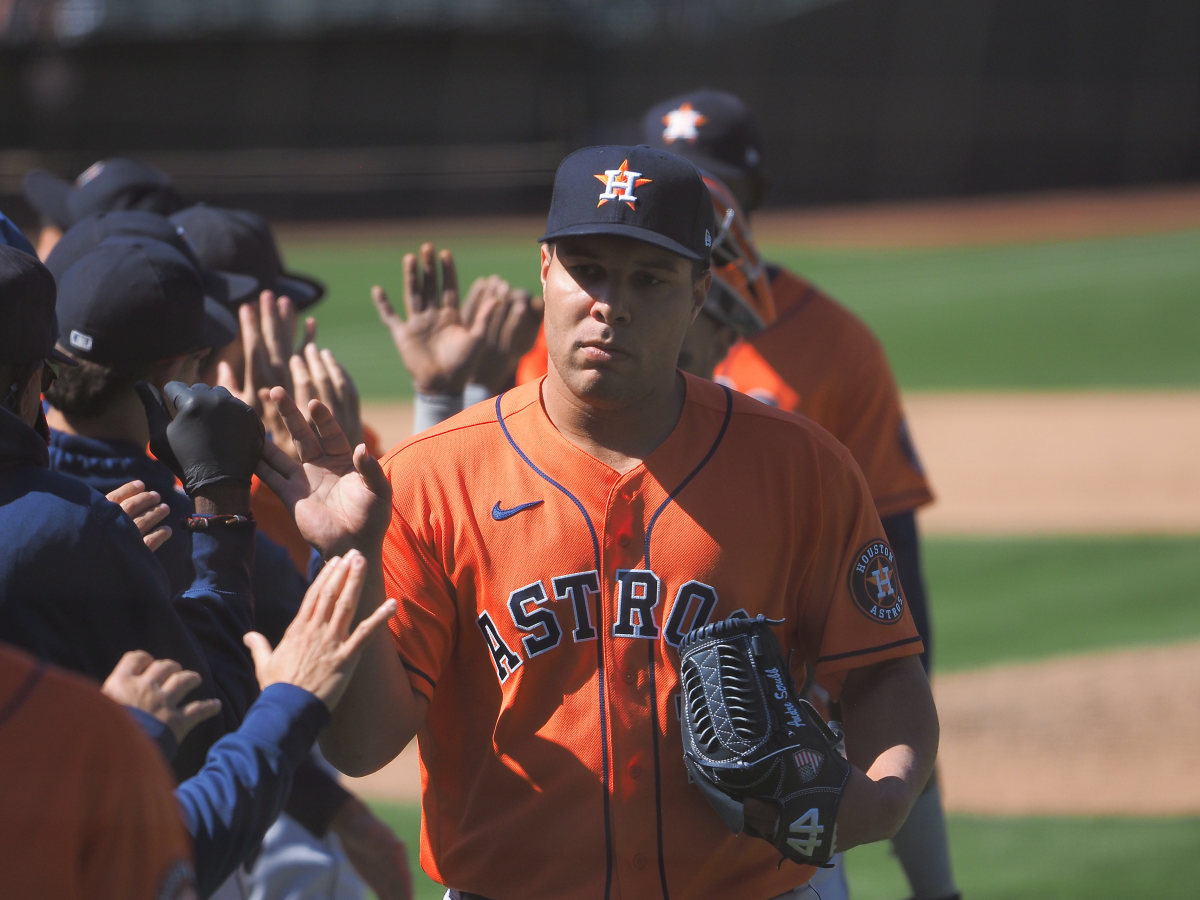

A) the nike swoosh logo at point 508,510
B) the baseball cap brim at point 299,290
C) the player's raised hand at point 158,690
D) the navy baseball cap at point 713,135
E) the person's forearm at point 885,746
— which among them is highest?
the navy baseball cap at point 713,135

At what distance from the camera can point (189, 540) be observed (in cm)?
271

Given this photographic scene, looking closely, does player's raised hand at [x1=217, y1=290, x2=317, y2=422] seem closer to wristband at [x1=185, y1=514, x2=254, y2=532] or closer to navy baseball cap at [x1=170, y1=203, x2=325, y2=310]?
navy baseball cap at [x1=170, y1=203, x2=325, y2=310]

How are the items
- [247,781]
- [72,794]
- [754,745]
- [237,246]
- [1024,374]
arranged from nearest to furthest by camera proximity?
[72,794] → [247,781] → [754,745] → [237,246] → [1024,374]

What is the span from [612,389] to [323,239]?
24380 mm

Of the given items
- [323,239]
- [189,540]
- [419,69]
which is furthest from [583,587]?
[419,69]

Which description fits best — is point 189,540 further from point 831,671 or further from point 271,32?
point 271,32

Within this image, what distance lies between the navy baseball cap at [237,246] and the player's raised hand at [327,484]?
1.58 metres

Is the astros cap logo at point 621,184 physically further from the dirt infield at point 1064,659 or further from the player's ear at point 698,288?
the dirt infield at point 1064,659

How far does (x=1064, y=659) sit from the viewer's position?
22.8 feet

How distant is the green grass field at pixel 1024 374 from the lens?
491 centimetres

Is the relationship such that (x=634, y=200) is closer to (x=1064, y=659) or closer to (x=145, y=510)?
(x=145, y=510)

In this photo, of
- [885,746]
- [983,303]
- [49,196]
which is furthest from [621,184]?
[983,303]

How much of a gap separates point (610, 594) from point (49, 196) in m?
3.38

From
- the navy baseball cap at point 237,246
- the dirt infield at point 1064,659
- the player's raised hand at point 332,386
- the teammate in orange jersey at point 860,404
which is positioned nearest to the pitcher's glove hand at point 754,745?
the player's raised hand at point 332,386
